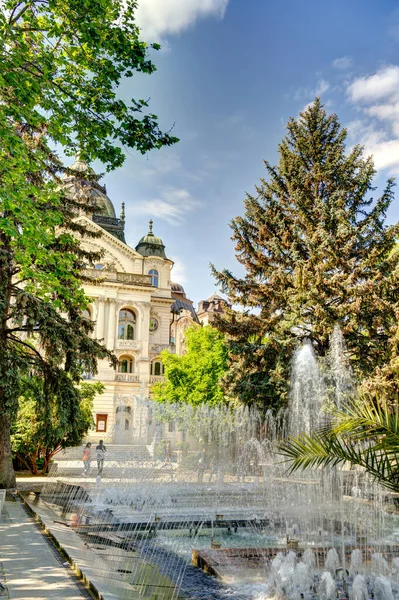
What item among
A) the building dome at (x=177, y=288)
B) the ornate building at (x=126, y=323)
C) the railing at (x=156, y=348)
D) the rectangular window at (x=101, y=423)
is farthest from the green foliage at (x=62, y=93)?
the building dome at (x=177, y=288)

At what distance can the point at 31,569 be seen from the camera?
6652 millimetres

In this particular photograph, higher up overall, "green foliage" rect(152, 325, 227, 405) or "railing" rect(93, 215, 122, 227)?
"railing" rect(93, 215, 122, 227)

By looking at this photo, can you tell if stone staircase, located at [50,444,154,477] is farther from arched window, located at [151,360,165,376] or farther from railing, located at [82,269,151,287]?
railing, located at [82,269,151,287]

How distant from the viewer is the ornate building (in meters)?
40.0

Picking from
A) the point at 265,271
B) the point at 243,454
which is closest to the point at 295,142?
the point at 265,271

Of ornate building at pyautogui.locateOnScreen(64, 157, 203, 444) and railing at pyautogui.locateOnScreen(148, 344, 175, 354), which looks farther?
railing at pyautogui.locateOnScreen(148, 344, 175, 354)

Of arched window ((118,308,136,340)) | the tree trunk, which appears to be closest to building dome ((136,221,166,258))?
arched window ((118,308,136,340))

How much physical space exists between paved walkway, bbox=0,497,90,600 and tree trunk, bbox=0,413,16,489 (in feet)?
19.5

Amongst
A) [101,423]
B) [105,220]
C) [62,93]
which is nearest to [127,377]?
[101,423]

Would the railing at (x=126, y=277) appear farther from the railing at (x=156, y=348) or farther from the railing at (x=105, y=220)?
the railing at (x=105, y=220)

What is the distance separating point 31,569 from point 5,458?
31.6 ft

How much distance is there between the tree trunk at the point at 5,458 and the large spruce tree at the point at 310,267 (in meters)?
8.87

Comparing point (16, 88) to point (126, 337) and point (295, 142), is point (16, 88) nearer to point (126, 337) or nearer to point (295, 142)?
point (295, 142)

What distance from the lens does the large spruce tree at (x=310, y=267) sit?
18.2 m
